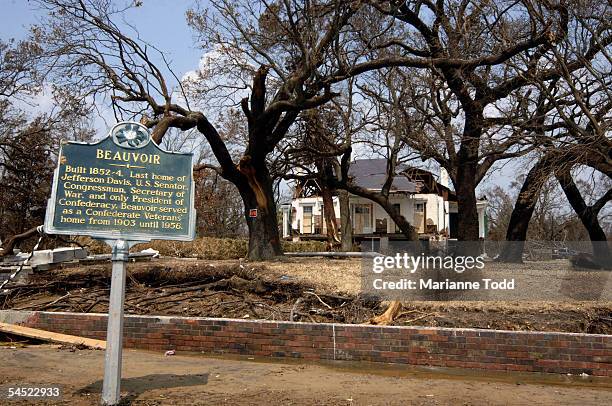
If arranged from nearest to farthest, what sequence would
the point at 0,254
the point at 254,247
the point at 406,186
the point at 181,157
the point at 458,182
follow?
the point at 181,157 → the point at 0,254 → the point at 254,247 → the point at 458,182 → the point at 406,186

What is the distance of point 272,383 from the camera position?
8.24 meters

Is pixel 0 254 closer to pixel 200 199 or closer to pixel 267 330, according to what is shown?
pixel 267 330

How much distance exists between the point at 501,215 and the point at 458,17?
62000 mm

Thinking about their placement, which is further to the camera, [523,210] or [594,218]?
[523,210]

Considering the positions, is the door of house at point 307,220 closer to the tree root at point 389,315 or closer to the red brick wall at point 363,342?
the tree root at point 389,315

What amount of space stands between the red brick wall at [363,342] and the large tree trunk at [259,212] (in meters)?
7.87

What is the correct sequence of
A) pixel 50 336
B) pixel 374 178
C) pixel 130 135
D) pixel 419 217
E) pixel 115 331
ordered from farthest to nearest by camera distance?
1. pixel 419 217
2. pixel 374 178
3. pixel 50 336
4. pixel 130 135
5. pixel 115 331

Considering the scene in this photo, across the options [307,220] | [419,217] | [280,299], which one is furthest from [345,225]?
[280,299]

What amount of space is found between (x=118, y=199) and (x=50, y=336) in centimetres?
503

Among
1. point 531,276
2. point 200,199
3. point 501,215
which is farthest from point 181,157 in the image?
point 501,215

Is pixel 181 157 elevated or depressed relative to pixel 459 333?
elevated

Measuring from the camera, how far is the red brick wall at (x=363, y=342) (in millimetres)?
9398

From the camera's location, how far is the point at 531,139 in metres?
16.8

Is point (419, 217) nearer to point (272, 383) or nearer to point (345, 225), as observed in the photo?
point (345, 225)
